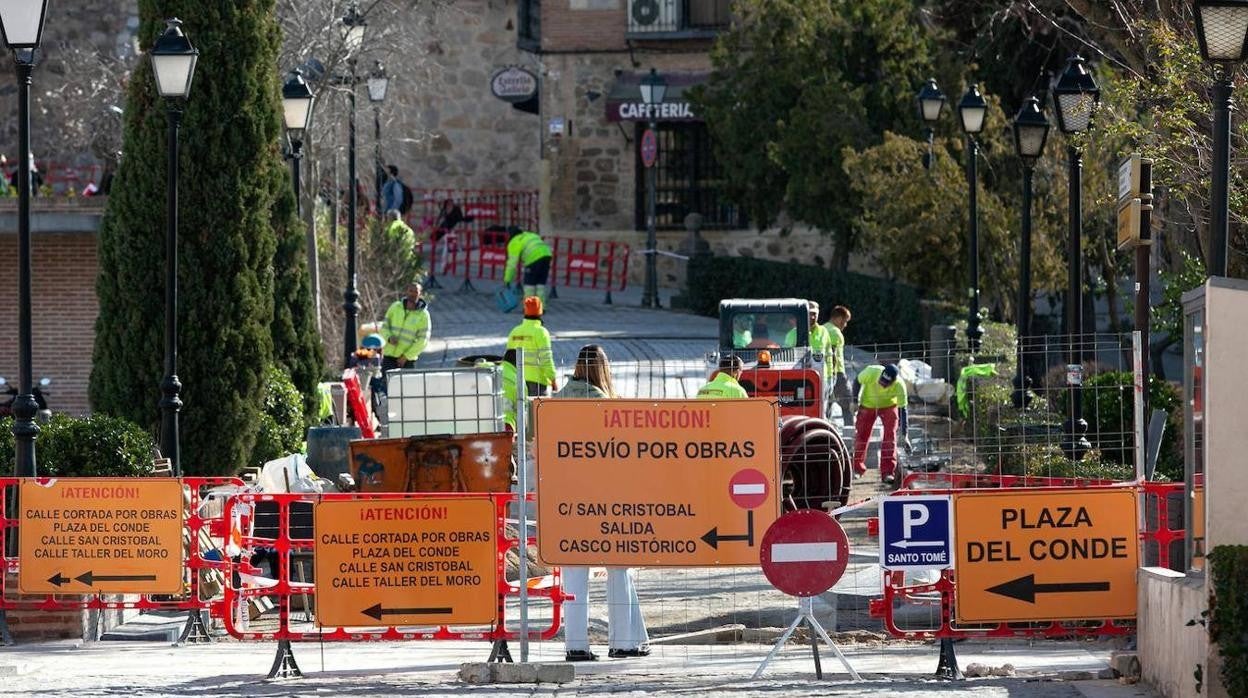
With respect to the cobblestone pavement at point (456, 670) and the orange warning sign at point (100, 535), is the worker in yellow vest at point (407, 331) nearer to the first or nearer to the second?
the cobblestone pavement at point (456, 670)

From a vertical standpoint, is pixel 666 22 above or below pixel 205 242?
above

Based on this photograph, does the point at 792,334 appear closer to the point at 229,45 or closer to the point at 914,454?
the point at 914,454

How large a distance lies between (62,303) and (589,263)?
16909mm

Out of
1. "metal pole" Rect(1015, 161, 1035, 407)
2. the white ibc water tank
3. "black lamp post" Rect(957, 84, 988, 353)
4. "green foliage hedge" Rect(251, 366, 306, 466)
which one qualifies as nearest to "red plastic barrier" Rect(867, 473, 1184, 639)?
the white ibc water tank

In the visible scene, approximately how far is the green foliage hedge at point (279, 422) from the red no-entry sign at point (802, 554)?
884 centimetres

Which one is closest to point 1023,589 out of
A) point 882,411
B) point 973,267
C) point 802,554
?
point 802,554

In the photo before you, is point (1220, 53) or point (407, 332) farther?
point (407, 332)

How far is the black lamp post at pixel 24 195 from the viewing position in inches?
510

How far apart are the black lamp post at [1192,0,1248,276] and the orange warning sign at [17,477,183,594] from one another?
618 centimetres

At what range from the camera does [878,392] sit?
19844mm

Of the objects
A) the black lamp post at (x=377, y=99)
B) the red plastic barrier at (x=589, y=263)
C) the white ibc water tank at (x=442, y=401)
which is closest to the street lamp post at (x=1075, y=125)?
the white ibc water tank at (x=442, y=401)

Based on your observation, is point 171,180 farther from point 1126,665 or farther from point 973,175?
point 973,175

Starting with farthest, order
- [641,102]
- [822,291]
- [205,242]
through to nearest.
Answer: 1. [641,102]
2. [822,291]
3. [205,242]

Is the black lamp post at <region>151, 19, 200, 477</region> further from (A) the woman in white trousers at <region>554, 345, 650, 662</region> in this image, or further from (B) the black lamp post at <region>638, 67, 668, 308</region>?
(B) the black lamp post at <region>638, 67, 668, 308</region>
